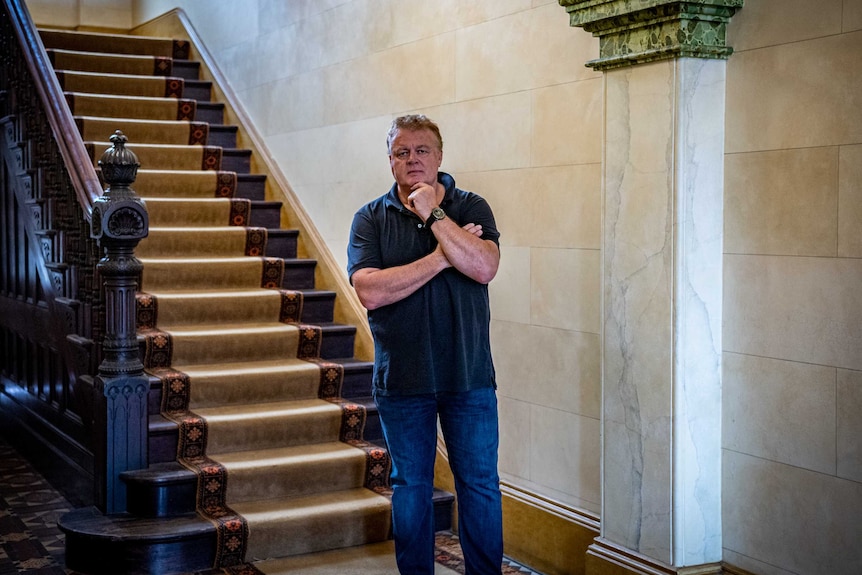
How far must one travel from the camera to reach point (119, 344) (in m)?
4.44

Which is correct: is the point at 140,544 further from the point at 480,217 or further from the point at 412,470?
the point at 480,217

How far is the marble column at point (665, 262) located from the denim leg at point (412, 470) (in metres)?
0.73

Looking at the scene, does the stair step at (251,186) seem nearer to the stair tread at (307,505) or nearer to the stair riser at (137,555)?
the stair tread at (307,505)

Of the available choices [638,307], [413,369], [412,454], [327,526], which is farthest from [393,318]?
[327,526]

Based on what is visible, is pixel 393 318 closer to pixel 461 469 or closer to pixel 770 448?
pixel 461 469

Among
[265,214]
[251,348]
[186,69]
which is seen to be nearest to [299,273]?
[265,214]

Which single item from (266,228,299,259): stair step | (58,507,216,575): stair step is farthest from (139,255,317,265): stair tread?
(58,507,216,575): stair step

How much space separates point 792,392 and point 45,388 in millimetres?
4174

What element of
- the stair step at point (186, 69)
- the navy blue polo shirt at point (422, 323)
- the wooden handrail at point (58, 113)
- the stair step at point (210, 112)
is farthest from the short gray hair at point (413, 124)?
the stair step at point (186, 69)

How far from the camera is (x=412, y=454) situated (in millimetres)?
3170

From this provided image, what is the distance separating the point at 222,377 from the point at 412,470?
1.95 meters

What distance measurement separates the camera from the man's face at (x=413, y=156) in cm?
316

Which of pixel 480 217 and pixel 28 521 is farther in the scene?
pixel 28 521

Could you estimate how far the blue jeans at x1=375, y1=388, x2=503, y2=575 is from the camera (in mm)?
3135
